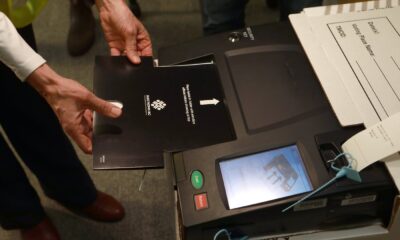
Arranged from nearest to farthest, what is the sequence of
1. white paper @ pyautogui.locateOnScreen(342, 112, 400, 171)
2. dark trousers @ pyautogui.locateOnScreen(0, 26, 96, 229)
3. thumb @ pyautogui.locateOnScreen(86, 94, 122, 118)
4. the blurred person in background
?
1. white paper @ pyautogui.locateOnScreen(342, 112, 400, 171)
2. thumb @ pyautogui.locateOnScreen(86, 94, 122, 118)
3. dark trousers @ pyautogui.locateOnScreen(0, 26, 96, 229)
4. the blurred person in background

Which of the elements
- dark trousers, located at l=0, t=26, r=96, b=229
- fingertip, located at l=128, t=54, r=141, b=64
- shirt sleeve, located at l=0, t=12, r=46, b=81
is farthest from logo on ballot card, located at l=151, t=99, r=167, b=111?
dark trousers, located at l=0, t=26, r=96, b=229

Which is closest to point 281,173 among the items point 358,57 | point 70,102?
A: point 358,57

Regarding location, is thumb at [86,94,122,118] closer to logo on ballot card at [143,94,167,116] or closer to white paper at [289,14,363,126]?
logo on ballot card at [143,94,167,116]

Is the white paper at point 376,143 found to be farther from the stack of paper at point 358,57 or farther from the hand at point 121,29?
the hand at point 121,29

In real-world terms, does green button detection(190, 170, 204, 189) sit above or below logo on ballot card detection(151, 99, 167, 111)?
below

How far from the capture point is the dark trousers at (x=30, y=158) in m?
1.02

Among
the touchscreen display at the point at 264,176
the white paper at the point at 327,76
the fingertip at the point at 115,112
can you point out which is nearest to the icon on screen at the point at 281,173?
the touchscreen display at the point at 264,176

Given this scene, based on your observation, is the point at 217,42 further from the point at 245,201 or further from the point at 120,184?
the point at 120,184

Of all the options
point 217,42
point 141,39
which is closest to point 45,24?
point 141,39

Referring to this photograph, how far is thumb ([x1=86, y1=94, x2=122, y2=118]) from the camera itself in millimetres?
693

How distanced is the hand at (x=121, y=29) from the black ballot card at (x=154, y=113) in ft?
0.37

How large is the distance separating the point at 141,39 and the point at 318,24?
0.35 m

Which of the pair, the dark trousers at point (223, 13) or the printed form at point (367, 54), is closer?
the printed form at point (367, 54)

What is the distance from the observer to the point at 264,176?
622 millimetres
